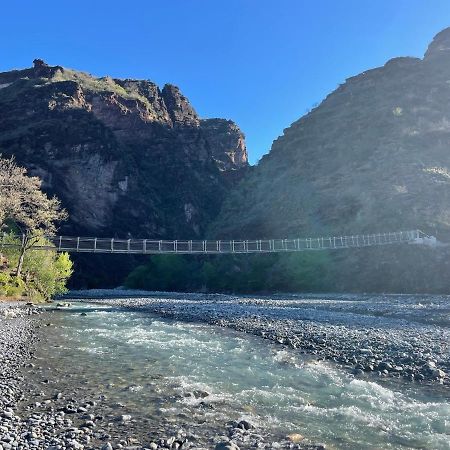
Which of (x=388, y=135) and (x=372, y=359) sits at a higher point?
(x=388, y=135)

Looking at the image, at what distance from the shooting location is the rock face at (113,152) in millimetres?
92875

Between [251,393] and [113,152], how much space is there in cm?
9729

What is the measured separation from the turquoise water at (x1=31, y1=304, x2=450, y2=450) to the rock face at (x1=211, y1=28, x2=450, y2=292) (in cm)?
3446

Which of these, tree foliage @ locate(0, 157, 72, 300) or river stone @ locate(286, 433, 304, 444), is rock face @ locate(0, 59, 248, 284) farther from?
river stone @ locate(286, 433, 304, 444)

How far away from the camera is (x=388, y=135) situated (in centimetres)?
7644

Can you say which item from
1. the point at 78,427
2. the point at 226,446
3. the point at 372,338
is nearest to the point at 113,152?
the point at 372,338

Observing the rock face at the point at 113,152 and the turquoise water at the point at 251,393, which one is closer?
the turquoise water at the point at 251,393

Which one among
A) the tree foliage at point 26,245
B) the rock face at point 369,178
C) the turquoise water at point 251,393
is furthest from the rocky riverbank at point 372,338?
the rock face at point 369,178

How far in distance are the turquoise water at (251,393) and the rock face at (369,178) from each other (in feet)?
113

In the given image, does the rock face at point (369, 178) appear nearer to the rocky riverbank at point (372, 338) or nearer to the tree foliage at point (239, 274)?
the tree foliage at point (239, 274)

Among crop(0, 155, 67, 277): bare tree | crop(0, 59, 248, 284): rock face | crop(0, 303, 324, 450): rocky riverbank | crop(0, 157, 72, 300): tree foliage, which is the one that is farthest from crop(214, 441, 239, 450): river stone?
crop(0, 59, 248, 284): rock face

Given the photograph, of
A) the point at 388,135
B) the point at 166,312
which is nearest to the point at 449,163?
the point at 388,135

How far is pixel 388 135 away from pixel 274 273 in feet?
134

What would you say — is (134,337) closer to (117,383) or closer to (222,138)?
(117,383)
